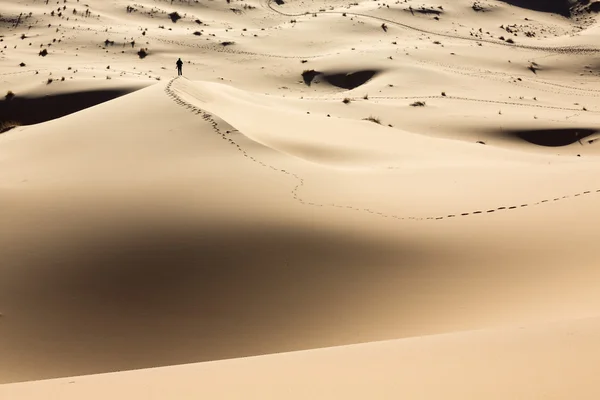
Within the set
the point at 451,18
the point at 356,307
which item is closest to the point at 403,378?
the point at 356,307

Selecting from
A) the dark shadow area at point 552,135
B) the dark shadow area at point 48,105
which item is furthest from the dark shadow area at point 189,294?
the dark shadow area at point 48,105

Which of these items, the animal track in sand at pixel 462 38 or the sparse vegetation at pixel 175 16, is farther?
the sparse vegetation at pixel 175 16

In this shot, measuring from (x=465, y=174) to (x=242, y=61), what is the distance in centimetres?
1794

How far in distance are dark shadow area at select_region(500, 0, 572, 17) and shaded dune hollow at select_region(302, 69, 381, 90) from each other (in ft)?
74.5

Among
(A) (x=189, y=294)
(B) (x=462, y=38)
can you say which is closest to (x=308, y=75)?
(B) (x=462, y=38)

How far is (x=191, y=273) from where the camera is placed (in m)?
4.96

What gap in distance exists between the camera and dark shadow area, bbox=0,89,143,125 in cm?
1678

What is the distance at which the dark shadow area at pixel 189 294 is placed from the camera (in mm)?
4289

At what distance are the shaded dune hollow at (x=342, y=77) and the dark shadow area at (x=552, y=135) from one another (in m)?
8.31

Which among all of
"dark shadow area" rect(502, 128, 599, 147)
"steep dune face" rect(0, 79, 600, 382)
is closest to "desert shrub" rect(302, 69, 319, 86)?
"dark shadow area" rect(502, 128, 599, 147)

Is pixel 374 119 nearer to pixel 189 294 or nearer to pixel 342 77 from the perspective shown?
pixel 342 77

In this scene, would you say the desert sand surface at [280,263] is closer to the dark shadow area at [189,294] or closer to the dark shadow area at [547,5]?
the dark shadow area at [189,294]

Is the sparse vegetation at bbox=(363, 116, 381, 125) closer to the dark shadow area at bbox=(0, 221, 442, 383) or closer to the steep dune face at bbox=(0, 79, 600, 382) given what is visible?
the steep dune face at bbox=(0, 79, 600, 382)

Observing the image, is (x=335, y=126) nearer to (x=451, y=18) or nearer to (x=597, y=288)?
(x=597, y=288)
